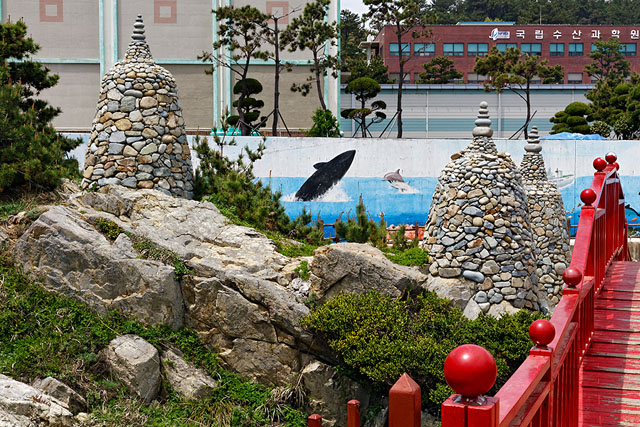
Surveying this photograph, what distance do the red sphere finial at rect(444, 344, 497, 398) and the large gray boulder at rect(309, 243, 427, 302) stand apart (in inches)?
401

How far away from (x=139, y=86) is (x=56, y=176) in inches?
90.7

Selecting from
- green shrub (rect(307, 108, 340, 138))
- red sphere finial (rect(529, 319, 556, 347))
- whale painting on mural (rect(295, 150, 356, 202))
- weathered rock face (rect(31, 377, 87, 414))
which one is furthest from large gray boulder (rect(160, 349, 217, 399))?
green shrub (rect(307, 108, 340, 138))

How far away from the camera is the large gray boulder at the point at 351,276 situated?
40.7 feet

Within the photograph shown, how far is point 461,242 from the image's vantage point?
41.8 feet

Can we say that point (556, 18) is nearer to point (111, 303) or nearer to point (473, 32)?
point (473, 32)

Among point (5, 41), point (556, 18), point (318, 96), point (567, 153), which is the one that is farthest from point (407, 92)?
point (556, 18)

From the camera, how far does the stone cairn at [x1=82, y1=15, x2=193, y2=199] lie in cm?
1379

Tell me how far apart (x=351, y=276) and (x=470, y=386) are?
10.2 metres

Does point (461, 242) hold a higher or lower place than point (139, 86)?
lower

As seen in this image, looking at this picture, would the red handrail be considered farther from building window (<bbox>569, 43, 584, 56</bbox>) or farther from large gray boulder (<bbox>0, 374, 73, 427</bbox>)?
building window (<bbox>569, 43, 584, 56</bbox>)

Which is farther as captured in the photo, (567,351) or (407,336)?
(407,336)

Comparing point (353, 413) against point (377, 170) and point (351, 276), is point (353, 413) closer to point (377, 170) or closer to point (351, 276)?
point (351, 276)

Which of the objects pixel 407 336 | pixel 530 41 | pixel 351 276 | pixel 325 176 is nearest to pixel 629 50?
pixel 530 41

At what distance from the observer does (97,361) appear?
11125mm
